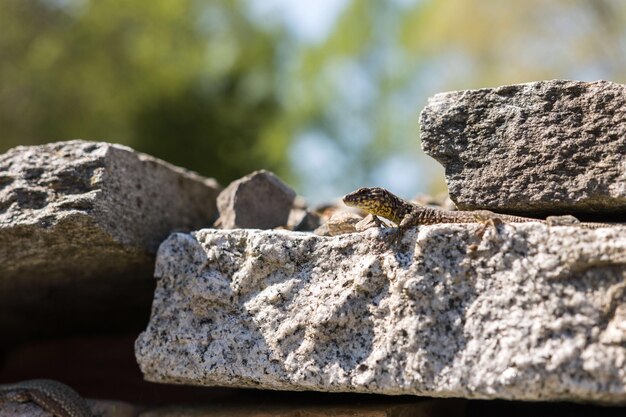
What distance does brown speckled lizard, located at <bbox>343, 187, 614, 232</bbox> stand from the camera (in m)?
3.16

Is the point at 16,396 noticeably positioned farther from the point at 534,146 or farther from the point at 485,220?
the point at 534,146

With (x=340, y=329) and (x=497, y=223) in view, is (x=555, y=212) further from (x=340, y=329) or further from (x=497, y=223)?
(x=340, y=329)

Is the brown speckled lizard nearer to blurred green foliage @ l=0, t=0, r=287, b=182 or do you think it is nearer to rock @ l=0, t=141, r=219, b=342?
rock @ l=0, t=141, r=219, b=342

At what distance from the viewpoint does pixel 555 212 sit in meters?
3.38

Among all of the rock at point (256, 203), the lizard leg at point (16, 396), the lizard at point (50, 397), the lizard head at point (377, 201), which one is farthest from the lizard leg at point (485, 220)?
the lizard leg at point (16, 396)

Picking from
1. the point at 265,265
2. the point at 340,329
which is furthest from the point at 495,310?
the point at 265,265

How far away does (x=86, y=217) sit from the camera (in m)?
3.75

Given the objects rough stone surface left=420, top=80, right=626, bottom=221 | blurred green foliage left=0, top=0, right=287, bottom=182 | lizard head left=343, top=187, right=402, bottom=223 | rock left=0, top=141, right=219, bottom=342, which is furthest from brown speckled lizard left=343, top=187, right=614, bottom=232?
blurred green foliage left=0, top=0, right=287, bottom=182

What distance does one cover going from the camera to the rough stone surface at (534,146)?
317cm

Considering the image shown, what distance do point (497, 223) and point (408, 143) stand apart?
79.0 ft

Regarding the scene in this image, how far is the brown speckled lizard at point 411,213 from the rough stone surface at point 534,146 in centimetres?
11

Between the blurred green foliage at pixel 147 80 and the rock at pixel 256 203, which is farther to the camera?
the blurred green foliage at pixel 147 80

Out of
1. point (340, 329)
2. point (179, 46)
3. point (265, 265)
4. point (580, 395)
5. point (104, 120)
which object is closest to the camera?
point (580, 395)

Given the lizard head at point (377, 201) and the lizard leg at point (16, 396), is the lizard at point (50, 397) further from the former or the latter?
the lizard head at point (377, 201)
